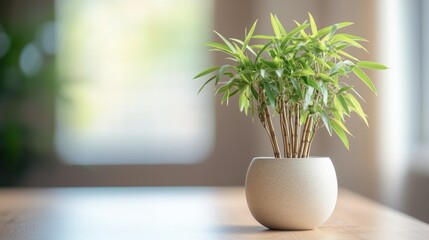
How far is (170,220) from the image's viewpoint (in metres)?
1.73

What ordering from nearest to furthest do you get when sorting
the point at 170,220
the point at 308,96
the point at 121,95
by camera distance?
the point at 308,96, the point at 170,220, the point at 121,95

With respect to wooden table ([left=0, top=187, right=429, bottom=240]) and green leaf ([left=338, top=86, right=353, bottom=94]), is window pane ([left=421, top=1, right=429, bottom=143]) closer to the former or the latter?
wooden table ([left=0, top=187, right=429, bottom=240])

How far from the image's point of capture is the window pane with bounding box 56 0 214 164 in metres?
4.57

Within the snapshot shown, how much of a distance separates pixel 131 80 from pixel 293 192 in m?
3.26

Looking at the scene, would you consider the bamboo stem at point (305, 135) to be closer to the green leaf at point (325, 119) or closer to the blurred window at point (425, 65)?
the green leaf at point (325, 119)

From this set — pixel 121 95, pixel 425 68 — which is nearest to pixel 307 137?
pixel 425 68

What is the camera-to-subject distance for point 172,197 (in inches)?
101

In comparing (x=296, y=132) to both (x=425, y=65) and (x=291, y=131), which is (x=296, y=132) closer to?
(x=291, y=131)

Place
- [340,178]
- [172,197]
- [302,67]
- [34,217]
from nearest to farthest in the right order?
1. [302,67]
2. [34,217]
3. [172,197]
4. [340,178]

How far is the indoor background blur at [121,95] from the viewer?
4.52 meters

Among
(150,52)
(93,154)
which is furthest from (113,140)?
(150,52)

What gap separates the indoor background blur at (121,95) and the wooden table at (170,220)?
6.47 feet

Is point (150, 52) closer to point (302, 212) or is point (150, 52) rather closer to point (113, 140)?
point (113, 140)

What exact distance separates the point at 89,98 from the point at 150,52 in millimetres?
467
